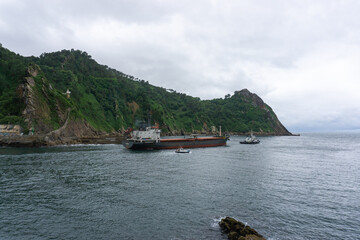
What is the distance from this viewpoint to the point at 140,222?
21.8m

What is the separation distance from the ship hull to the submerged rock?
68.8 meters

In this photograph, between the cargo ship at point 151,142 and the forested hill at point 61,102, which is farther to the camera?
the forested hill at point 61,102

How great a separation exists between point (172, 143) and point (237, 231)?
249 feet

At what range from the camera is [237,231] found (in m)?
18.9

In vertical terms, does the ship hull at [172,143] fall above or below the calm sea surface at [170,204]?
above

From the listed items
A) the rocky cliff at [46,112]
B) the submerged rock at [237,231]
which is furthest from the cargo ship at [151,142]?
the submerged rock at [237,231]

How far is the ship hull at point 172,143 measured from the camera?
3415 inches

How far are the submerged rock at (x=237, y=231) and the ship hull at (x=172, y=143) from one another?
2707 inches

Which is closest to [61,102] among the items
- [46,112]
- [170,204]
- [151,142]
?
[46,112]

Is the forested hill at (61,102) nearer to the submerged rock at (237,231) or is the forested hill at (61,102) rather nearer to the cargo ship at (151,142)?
the cargo ship at (151,142)

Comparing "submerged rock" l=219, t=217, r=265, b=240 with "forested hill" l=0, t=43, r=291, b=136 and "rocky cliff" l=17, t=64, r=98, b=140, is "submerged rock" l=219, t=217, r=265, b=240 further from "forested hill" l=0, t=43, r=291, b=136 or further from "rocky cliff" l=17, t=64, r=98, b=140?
"forested hill" l=0, t=43, r=291, b=136

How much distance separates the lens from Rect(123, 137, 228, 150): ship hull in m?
86.8

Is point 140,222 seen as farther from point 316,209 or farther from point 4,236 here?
point 316,209

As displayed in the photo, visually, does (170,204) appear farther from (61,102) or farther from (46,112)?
(61,102)
